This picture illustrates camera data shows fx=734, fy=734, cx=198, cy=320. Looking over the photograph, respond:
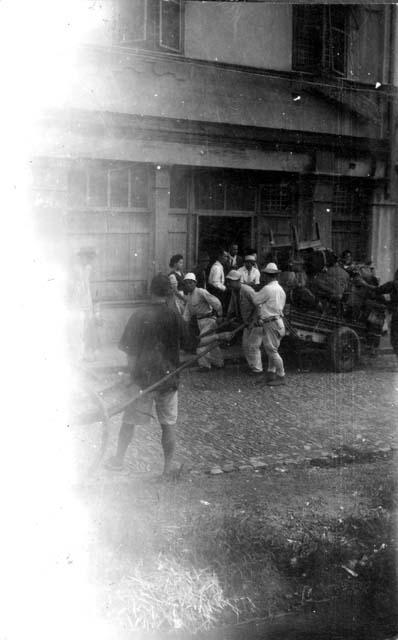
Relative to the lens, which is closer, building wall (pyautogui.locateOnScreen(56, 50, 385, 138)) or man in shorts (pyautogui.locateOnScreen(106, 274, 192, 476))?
man in shorts (pyautogui.locateOnScreen(106, 274, 192, 476))

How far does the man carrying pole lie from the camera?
19.2ft

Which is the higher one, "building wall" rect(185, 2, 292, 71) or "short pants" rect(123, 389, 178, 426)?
"building wall" rect(185, 2, 292, 71)

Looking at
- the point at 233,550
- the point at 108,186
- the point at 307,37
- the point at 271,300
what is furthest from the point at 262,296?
the point at 307,37

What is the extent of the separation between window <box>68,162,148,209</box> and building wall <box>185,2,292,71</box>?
2250 millimetres

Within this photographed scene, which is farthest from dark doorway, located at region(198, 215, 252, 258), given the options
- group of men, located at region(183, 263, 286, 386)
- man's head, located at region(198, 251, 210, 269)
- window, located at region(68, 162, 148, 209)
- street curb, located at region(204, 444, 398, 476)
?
street curb, located at region(204, 444, 398, 476)

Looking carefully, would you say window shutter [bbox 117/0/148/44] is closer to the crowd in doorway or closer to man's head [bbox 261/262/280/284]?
the crowd in doorway

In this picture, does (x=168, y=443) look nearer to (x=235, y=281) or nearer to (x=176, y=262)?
(x=235, y=281)

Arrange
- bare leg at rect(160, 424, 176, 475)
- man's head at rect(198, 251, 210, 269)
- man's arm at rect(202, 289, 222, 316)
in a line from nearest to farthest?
bare leg at rect(160, 424, 176, 475) < man's arm at rect(202, 289, 222, 316) < man's head at rect(198, 251, 210, 269)

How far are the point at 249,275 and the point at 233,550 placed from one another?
7.61 m

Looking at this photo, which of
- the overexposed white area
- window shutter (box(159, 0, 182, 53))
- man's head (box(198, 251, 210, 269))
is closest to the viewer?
the overexposed white area

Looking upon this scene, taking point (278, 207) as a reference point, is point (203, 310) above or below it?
below

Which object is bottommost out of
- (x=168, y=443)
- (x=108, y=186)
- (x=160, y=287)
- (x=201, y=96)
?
(x=168, y=443)

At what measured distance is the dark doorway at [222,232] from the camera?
13.3 m

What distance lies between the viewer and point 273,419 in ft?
26.9
